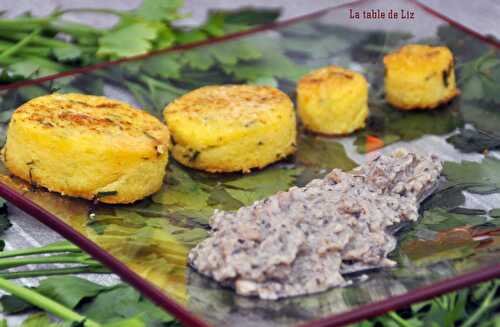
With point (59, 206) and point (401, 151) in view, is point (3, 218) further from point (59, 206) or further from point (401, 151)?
point (401, 151)

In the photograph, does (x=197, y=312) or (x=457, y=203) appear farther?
(x=457, y=203)

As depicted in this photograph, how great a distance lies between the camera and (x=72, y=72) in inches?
187

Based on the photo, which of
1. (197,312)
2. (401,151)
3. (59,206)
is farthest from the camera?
(401,151)

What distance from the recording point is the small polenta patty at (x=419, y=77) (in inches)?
192

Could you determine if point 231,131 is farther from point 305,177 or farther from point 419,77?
point 419,77

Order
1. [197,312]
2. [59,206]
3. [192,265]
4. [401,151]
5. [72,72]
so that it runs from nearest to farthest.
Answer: [197,312] < [192,265] < [59,206] < [401,151] < [72,72]

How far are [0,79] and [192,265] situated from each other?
1.95m

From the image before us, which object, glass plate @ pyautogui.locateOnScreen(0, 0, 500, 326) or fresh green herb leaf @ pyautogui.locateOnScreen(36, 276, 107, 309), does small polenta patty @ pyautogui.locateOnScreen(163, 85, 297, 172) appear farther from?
fresh green herb leaf @ pyautogui.locateOnScreen(36, 276, 107, 309)

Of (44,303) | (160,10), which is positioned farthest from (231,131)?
(160,10)

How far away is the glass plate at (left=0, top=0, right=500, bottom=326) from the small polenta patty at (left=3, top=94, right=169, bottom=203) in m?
0.06

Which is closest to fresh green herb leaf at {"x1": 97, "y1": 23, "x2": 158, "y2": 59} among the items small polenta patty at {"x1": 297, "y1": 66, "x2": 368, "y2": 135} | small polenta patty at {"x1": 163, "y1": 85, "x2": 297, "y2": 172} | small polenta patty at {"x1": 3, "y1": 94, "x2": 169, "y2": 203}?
small polenta patty at {"x1": 163, "y1": 85, "x2": 297, "y2": 172}

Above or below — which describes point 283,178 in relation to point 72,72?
below

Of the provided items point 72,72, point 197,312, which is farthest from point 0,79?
point 197,312

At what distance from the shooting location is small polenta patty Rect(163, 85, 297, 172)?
4277mm
